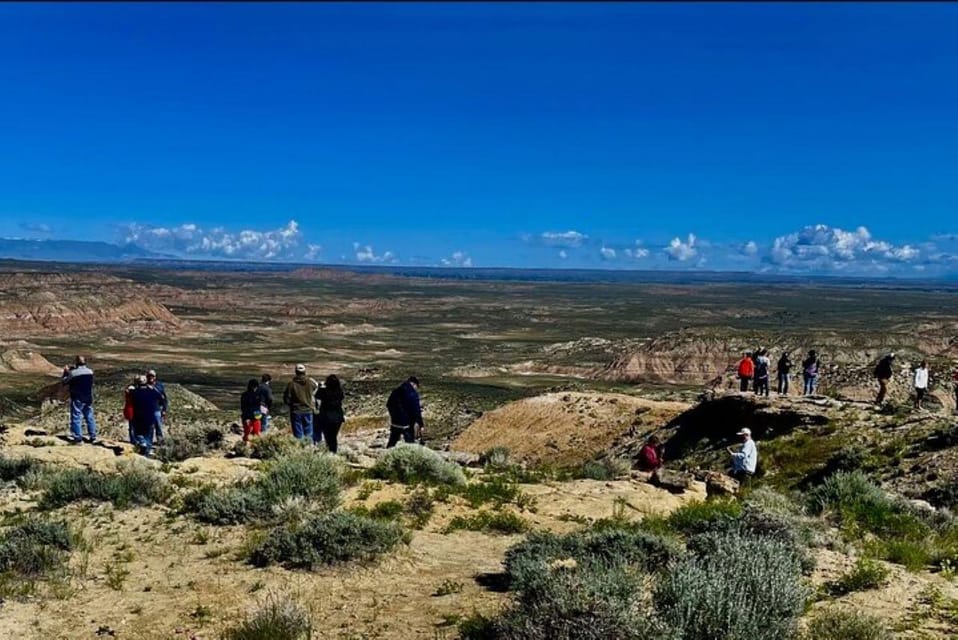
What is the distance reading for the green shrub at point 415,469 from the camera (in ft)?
39.8

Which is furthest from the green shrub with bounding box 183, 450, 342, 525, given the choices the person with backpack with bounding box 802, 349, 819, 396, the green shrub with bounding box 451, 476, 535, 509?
the person with backpack with bounding box 802, 349, 819, 396

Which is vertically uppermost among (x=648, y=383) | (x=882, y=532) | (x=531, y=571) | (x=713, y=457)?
(x=531, y=571)

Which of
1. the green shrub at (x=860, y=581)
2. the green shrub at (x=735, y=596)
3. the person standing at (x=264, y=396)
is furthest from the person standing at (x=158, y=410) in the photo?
the green shrub at (x=860, y=581)

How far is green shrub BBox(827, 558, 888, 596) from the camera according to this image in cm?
734

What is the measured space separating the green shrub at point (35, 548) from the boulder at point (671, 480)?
8.85m

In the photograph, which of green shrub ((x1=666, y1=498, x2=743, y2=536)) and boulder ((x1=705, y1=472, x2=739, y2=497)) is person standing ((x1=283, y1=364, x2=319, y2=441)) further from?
green shrub ((x1=666, y1=498, x2=743, y2=536))

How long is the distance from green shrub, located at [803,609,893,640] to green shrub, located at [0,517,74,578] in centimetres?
710

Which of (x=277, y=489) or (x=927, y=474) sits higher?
(x=277, y=489)

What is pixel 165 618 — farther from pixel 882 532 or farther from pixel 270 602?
pixel 882 532

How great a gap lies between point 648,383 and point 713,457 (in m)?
61.7

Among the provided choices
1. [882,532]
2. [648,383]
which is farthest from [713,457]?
[648,383]

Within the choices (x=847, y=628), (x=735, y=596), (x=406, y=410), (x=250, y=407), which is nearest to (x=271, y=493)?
(x=406, y=410)

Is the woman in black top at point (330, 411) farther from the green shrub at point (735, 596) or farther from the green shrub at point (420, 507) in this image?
the green shrub at point (735, 596)

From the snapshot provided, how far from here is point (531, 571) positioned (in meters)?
7.06
